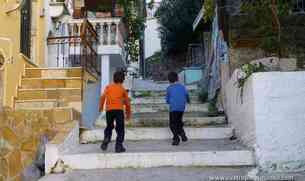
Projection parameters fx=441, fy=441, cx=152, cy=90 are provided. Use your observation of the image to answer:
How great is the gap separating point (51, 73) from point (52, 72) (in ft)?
0.13

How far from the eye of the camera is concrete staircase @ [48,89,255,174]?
6695 millimetres

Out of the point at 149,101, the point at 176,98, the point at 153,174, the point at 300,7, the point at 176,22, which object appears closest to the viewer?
the point at 153,174

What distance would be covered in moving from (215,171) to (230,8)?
4627 millimetres

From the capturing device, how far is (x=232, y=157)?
6.72 m

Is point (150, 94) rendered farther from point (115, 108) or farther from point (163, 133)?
point (115, 108)

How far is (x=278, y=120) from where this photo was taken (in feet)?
20.9

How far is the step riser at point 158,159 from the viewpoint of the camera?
669 centimetres

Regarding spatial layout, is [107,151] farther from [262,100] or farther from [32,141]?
[262,100]

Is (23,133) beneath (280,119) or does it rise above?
beneath

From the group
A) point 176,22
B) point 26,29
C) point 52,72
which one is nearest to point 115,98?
point 52,72

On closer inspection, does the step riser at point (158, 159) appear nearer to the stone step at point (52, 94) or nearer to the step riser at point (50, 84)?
the stone step at point (52, 94)

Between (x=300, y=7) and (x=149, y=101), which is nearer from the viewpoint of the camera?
(x=300, y=7)

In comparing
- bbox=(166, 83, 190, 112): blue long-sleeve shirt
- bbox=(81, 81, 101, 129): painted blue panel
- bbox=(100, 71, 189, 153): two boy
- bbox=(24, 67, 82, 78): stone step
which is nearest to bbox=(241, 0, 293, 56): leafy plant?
bbox=(166, 83, 190, 112): blue long-sleeve shirt

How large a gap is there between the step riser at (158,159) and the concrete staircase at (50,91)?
2.68m
